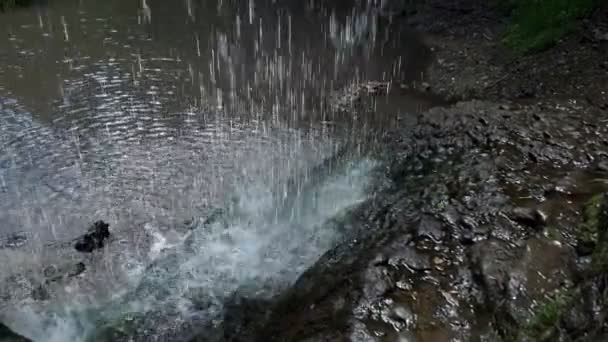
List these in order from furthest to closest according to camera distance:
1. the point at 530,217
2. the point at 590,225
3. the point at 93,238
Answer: the point at 93,238, the point at 530,217, the point at 590,225

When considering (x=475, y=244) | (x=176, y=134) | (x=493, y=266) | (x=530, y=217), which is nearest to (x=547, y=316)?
(x=493, y=266)

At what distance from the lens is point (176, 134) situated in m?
10.5

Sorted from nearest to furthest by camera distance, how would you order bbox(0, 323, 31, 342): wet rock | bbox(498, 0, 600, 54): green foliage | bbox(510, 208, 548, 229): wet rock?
bbox(0, 323, 31, 342): wet rock
bbox(510, 208, 548, 229): wet rock
bbox(498, 0, 600, 54): green foliage

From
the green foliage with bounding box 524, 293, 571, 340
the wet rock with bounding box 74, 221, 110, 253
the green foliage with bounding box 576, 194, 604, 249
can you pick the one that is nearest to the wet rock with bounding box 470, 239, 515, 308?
the green foliage with bounding box 524, 293, 571, 340

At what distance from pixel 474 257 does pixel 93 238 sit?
5363 mm

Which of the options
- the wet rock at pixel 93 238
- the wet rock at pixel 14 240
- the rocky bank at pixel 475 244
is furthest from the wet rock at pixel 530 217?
the wet rock at pixel 14 240

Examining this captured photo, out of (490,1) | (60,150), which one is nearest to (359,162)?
(60,150)

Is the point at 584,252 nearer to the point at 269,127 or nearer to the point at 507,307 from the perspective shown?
the point at 507,307

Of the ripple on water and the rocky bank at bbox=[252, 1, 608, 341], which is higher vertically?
the rocky bank at bbox=[252, 1, 608, 341]

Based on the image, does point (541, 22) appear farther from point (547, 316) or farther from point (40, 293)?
point (40, 293)

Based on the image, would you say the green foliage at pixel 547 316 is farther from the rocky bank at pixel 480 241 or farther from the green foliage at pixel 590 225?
the green foliage at pixel 590 225

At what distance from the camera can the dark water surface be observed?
24.1 ft

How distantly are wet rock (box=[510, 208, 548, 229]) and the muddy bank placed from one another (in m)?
0.01

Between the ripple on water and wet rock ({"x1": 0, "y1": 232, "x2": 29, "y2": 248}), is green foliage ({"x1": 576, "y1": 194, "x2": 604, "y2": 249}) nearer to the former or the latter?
the ripple on water
